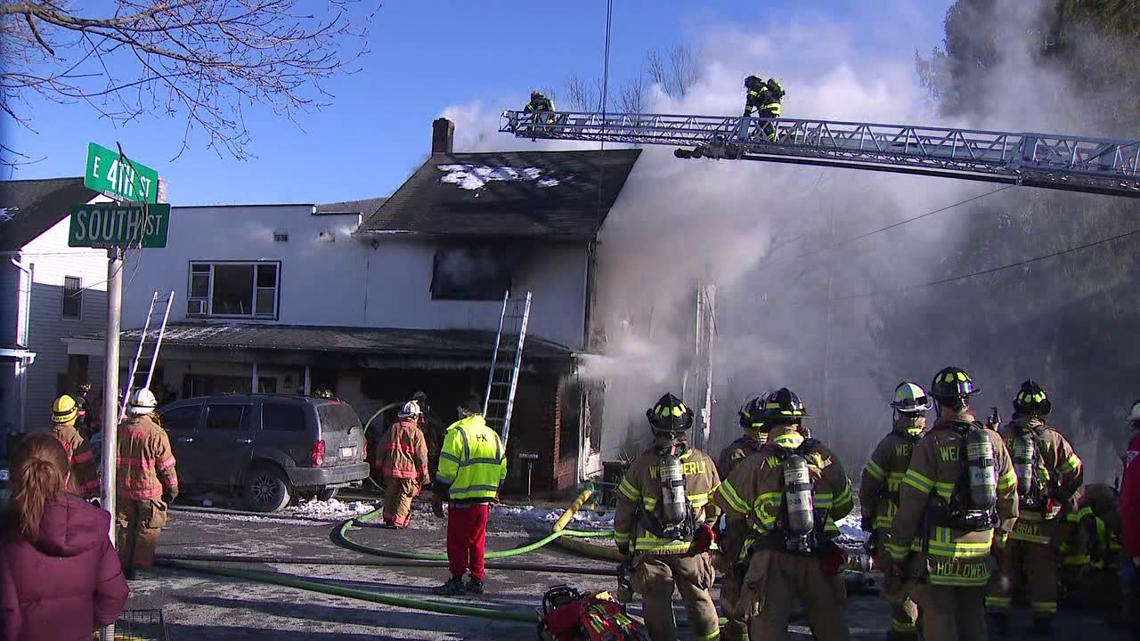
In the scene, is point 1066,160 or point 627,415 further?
point 627,415

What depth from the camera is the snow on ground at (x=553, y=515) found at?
10.9m

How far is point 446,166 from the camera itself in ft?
64.6

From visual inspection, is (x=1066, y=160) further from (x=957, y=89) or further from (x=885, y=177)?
(x=957, y=89)

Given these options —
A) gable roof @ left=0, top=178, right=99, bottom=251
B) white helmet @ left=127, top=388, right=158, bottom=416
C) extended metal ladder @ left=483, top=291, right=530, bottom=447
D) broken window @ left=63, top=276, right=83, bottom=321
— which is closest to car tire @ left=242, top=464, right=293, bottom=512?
extended metal ladder @ left=483, top=291, right=530, bottom=447

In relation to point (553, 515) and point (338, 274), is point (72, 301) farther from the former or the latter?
point (553, 515)

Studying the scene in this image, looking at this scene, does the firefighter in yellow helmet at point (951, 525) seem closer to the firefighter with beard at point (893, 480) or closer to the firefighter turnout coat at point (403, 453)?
the firefighter with beard at point (893, 480)

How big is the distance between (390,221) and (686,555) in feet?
42.1

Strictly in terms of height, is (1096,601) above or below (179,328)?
below

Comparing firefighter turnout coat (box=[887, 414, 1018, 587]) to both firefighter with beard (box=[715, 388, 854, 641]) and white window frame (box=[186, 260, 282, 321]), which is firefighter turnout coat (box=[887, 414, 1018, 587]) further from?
white window frame (box=[186, 260, 282, 321])

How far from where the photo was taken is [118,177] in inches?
215

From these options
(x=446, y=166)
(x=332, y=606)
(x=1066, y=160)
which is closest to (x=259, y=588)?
(x=332, y=606)

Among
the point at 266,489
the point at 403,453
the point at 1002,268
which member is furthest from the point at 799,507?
the point at 1002,268

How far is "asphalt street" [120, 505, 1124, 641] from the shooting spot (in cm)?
620

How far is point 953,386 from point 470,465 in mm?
3835
